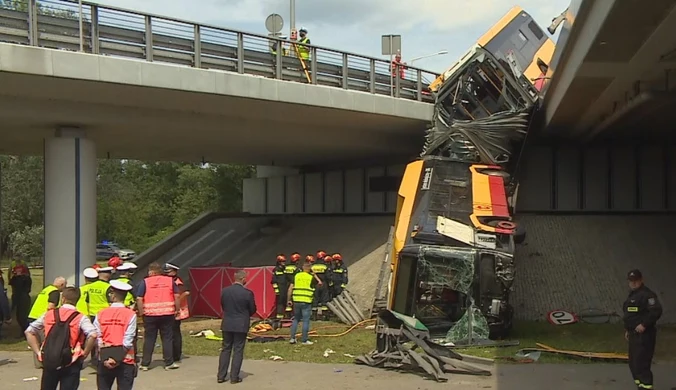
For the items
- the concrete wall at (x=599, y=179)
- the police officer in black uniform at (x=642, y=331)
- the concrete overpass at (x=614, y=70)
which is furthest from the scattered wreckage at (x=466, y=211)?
the police officer in black uniform at (x=642, y=331)

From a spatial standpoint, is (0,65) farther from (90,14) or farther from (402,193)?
(402,193)

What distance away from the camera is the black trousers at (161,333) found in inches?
436

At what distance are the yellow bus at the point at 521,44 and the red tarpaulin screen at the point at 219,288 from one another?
7.49 metres

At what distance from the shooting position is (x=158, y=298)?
11.0 metres

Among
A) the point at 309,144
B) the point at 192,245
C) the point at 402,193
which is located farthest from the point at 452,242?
the point at 192,245

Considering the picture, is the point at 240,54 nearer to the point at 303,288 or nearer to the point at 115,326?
the point at 303,288

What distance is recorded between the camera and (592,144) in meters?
23.0

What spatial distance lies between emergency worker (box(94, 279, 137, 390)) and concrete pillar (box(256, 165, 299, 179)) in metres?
23.4

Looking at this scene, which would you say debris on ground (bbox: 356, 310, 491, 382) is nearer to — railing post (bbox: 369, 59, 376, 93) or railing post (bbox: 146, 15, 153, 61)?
railing post (bbox: 146, 15, 153, 61)

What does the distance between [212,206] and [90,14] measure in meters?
44.5

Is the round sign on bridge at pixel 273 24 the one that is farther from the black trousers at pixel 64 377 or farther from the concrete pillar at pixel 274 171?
the black trousers at pixel 64 377

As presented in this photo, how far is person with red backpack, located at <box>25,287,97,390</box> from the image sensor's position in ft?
22.2

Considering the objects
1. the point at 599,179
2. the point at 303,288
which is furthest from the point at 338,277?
the point at 599,179

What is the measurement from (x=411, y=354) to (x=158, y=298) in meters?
3.89
